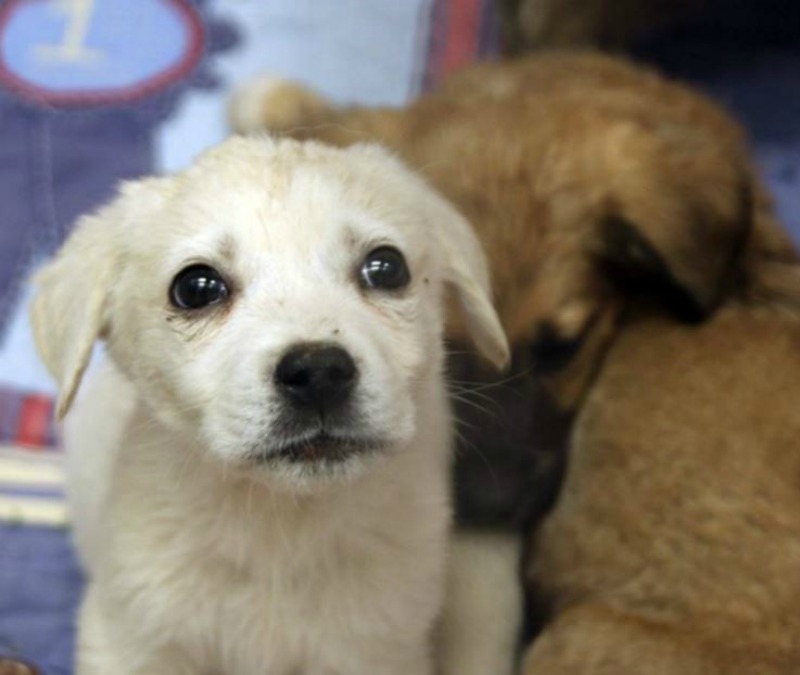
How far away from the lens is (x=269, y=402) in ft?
3.71

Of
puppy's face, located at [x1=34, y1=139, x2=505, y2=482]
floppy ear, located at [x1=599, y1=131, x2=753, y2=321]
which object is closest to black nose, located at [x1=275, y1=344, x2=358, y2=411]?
puppy's face, located at [x1=34, y1=139, x2=505, y2=482]

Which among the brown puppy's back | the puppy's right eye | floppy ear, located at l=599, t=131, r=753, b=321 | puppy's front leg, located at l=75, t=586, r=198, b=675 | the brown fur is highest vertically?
the puppy's right eye

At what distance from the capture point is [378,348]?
1.19m

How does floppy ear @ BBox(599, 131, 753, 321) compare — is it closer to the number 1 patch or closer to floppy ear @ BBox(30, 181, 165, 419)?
floppy ear @ BBox(30, 181, 165, 419)

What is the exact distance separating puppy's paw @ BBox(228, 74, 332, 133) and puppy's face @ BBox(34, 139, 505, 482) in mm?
838

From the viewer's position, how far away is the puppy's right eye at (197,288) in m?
1.23

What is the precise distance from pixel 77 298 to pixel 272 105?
1.03 metres

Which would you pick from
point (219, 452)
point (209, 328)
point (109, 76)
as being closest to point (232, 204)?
point (209, 328)

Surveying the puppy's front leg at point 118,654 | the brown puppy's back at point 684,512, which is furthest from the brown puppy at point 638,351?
the puppy's front leg at point 118,654

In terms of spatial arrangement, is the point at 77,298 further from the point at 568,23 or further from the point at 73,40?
the point at 568,23

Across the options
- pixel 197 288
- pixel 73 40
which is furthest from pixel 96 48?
pixel 197 288

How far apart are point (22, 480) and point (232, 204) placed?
2.71 ft

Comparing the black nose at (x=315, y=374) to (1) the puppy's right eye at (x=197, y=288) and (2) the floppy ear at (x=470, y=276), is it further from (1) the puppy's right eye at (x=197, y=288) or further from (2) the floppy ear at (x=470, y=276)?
(2) the floppy ear at (x=470, y=276)

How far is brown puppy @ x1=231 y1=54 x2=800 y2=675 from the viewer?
1537 millimetres
